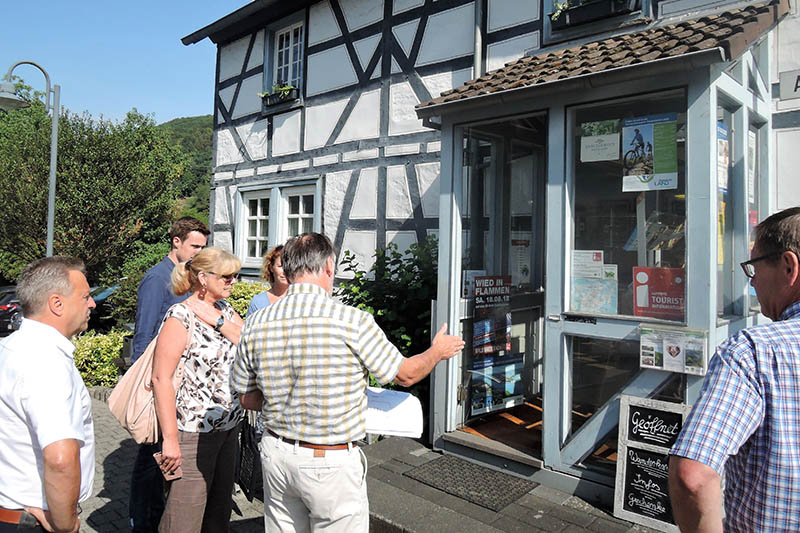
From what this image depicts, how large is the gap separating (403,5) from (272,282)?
17.4 ft

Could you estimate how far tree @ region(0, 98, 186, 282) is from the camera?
14.1 m

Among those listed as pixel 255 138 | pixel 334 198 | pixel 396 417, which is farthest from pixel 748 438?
pixel 255 138

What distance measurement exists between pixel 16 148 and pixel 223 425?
17.2 meters

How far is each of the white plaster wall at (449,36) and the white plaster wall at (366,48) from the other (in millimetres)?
983

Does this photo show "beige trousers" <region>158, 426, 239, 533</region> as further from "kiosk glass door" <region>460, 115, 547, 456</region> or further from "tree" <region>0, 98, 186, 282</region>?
"tree" <region>0, 98, 186, 282</region>

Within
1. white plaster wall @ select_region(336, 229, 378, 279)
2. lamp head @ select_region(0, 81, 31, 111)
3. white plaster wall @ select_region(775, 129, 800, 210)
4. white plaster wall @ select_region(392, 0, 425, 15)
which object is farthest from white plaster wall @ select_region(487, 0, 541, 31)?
lamp head @ select_region(0, 81, 31, 111)

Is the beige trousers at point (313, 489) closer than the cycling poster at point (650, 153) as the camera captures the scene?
Yes

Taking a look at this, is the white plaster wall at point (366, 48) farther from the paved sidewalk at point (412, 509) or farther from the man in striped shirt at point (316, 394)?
the man in striped shirt at point (316, 394)

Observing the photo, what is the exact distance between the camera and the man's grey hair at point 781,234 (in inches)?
62.6

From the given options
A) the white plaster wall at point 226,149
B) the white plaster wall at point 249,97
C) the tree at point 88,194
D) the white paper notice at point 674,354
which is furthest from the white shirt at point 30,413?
the tree at point 88,194

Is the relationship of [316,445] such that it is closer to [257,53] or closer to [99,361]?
[99,361]

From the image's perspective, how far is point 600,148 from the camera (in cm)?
416

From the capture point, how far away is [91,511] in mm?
4254

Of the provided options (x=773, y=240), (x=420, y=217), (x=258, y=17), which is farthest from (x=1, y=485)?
(x=258, y=17)
